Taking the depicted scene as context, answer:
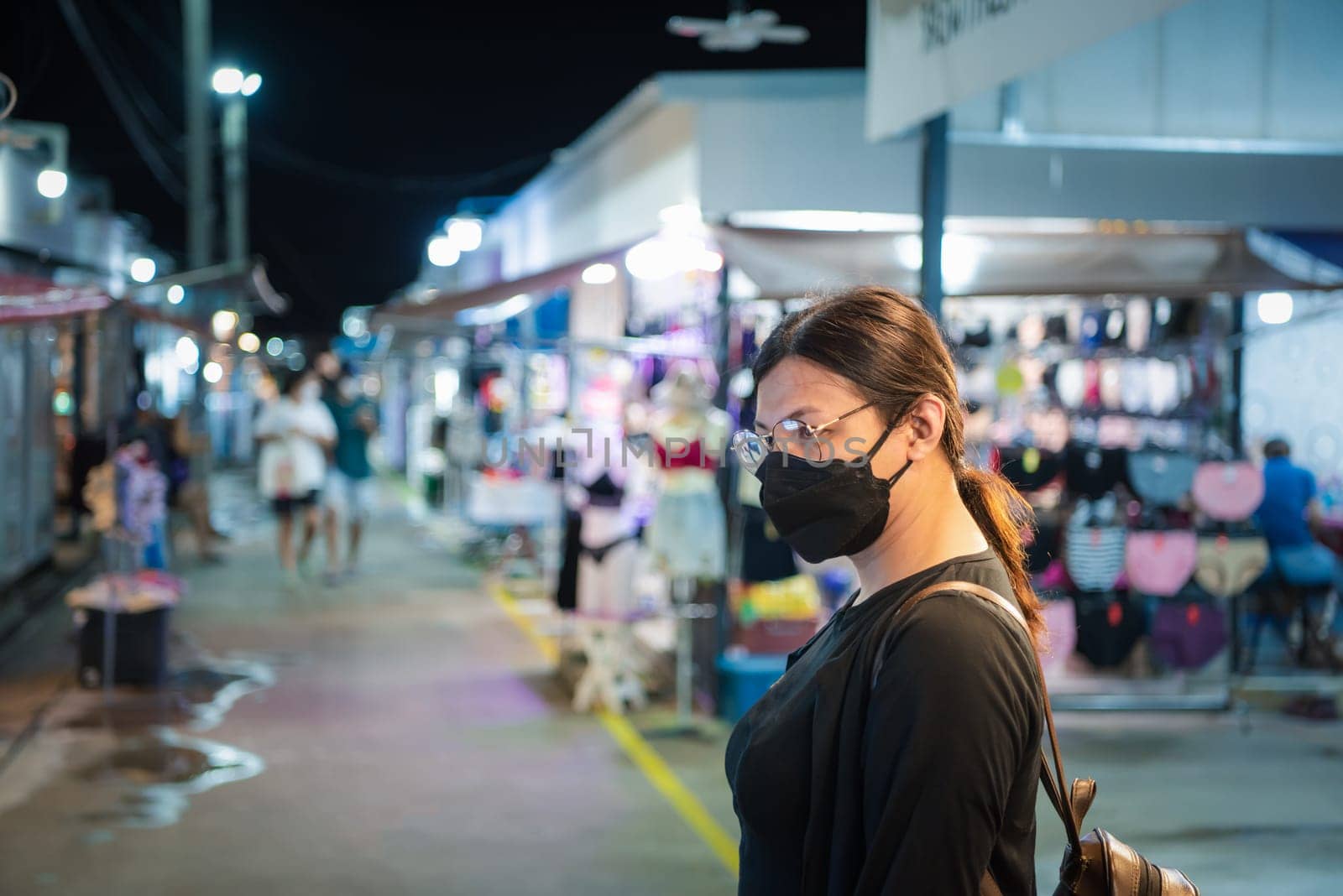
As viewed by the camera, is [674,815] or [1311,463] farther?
[1311,463]

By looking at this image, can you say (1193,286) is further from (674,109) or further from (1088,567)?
(674,109)

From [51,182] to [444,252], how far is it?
18.5m

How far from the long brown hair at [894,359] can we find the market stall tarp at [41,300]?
5.36 m

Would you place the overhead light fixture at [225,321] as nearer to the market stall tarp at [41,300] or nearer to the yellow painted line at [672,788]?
the market stall tarp at [41,300]

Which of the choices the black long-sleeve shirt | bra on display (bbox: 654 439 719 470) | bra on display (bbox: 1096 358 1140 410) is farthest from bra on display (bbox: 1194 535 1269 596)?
the black long-sleeve shirt

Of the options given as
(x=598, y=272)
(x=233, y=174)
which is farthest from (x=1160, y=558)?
(x=233, y=174)

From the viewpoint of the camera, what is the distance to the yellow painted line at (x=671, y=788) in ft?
19.4

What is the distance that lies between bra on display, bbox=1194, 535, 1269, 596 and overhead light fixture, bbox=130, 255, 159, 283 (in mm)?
16239

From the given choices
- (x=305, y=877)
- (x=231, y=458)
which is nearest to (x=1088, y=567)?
(x=305, y=877)

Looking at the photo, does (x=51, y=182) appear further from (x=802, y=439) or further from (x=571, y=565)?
(x=802, y=439)

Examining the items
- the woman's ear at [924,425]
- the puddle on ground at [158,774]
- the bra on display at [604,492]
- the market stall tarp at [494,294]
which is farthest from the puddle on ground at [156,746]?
the woman's ear at [924,425]

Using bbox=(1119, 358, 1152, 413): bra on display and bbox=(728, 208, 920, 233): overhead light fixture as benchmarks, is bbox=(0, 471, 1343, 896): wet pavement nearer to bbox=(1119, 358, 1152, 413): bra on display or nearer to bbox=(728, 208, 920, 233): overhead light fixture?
bbox=(1119, 358, 1152, 413): bra on display

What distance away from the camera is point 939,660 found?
167 centimetres

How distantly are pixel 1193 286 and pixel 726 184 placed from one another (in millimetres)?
3391
